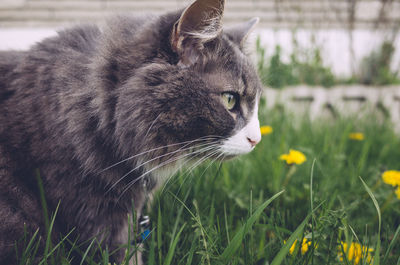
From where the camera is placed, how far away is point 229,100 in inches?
45.9

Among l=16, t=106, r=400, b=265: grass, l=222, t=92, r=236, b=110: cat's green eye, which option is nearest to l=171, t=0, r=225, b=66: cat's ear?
l=222, t=92, r=236, b=110: cat's green eye

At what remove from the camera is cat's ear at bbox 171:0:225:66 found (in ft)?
3.36

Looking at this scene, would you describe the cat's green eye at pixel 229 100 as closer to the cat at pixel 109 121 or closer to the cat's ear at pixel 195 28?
the cat at pixel 109 121

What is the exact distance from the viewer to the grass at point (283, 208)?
939 mm

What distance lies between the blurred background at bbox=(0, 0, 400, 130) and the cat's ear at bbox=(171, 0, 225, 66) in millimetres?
1210

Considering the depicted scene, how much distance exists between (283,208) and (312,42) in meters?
1.83

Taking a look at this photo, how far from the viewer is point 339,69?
13.2 feet

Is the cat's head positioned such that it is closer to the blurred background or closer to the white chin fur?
the white chin fur

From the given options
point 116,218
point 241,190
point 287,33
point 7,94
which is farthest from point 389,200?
point 287,33

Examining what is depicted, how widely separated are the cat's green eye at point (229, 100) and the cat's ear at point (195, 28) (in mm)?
170

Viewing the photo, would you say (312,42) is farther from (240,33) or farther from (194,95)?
(194,95)

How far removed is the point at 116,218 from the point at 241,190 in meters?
0.74

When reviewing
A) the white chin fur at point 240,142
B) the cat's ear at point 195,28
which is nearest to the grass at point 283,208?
the white chin fur at point 240,142

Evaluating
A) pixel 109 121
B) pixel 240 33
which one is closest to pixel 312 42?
pixel 240 33
